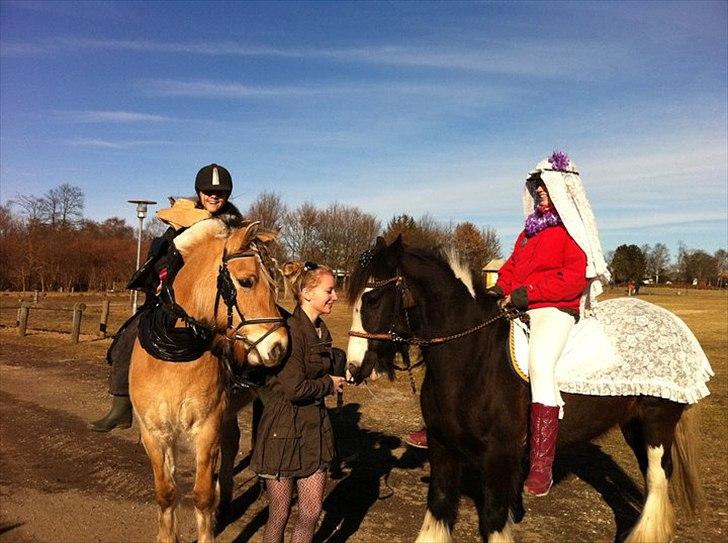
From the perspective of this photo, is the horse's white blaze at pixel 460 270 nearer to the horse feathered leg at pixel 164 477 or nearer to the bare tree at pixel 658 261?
the horse feathered leg at pixel 164 477

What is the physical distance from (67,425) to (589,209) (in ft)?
24.2

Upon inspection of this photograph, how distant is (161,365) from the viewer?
12.0ft

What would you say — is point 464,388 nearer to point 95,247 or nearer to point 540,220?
point 540,220

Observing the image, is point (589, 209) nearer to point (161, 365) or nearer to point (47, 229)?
point (161, 365)

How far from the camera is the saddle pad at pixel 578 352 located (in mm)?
3980

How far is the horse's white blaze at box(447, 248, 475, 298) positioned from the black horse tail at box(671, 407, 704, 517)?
2251 millimetres

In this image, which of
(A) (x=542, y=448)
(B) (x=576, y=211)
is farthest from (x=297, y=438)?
(B) (x=576, y=211)

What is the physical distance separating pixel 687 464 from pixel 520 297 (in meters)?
2.35

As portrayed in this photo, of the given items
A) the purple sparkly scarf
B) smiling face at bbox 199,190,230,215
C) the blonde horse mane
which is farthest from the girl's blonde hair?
the purple sparkly scarf

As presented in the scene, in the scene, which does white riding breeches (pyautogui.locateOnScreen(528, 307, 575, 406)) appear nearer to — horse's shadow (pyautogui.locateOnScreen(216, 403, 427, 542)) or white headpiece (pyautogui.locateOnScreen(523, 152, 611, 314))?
white headpiece (pyautogui.locateOnScreen(523, 152, 611, 314))

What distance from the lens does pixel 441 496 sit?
4188mm

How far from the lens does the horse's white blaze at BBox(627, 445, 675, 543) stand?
435 centimetres

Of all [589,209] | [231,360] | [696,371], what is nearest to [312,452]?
[231,360]

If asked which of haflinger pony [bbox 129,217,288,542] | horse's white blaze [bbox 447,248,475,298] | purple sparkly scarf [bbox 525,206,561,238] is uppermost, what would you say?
purple sparkly scarf [bbox 525,206,561,238]
